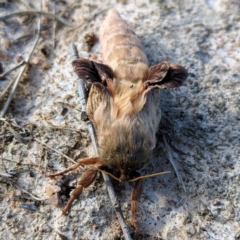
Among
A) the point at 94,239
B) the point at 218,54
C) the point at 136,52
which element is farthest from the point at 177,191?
the point at 218,54

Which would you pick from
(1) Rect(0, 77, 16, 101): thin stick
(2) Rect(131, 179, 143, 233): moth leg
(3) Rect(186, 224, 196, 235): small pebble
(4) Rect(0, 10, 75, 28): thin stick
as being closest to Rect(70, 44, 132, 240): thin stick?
(2) Rect(131, 179, 143, 233): moth leg

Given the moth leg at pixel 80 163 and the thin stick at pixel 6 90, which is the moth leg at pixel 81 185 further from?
the thin stick at pixel 6 90

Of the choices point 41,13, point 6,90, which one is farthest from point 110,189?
point 41,13

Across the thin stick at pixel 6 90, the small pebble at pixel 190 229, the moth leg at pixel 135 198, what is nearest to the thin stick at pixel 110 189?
the moth leg at pixel 135 198

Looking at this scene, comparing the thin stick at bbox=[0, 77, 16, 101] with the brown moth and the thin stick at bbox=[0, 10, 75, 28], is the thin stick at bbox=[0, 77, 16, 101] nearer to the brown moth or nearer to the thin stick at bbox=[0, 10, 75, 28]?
the thin stick at bbox=[0, 10, 75, 28]

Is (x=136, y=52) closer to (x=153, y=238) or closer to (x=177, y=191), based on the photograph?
(x=177, y=191)
